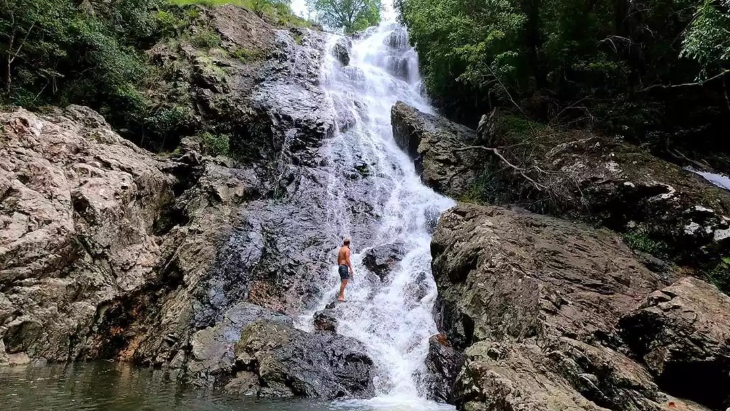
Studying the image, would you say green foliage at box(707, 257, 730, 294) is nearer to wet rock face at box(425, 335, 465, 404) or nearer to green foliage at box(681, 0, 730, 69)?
Result: green foliage at box(681, 0, 730, 69)

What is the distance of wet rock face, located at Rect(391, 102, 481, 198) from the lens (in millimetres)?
17469

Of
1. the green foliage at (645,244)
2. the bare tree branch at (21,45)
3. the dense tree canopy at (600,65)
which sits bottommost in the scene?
the green foliage at (645,244)

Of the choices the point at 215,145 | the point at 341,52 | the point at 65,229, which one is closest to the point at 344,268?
the point at 65,229

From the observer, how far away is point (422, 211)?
53.1ft

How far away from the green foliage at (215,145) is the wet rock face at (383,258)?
7.93 m

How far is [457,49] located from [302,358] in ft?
42.9

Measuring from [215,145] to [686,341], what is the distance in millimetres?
16307

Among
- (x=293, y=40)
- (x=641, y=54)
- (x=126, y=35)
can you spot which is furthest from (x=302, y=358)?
(x=293, y=40)

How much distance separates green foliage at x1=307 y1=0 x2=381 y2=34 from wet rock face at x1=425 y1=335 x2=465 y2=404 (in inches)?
1987

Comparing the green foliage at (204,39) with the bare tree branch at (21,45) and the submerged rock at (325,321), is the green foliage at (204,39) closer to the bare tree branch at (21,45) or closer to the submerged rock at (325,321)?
the bare tree branch at (21,45)

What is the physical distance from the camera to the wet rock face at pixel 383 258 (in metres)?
13.4

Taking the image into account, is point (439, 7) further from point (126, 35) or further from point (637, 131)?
point (126, 35)

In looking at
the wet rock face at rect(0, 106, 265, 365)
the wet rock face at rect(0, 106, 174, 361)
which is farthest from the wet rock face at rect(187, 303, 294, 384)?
the wet rock face at rect(0, 106, 174, 361)

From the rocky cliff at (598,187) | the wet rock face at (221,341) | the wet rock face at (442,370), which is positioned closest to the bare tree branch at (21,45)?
the wet rock face at (221,341)
